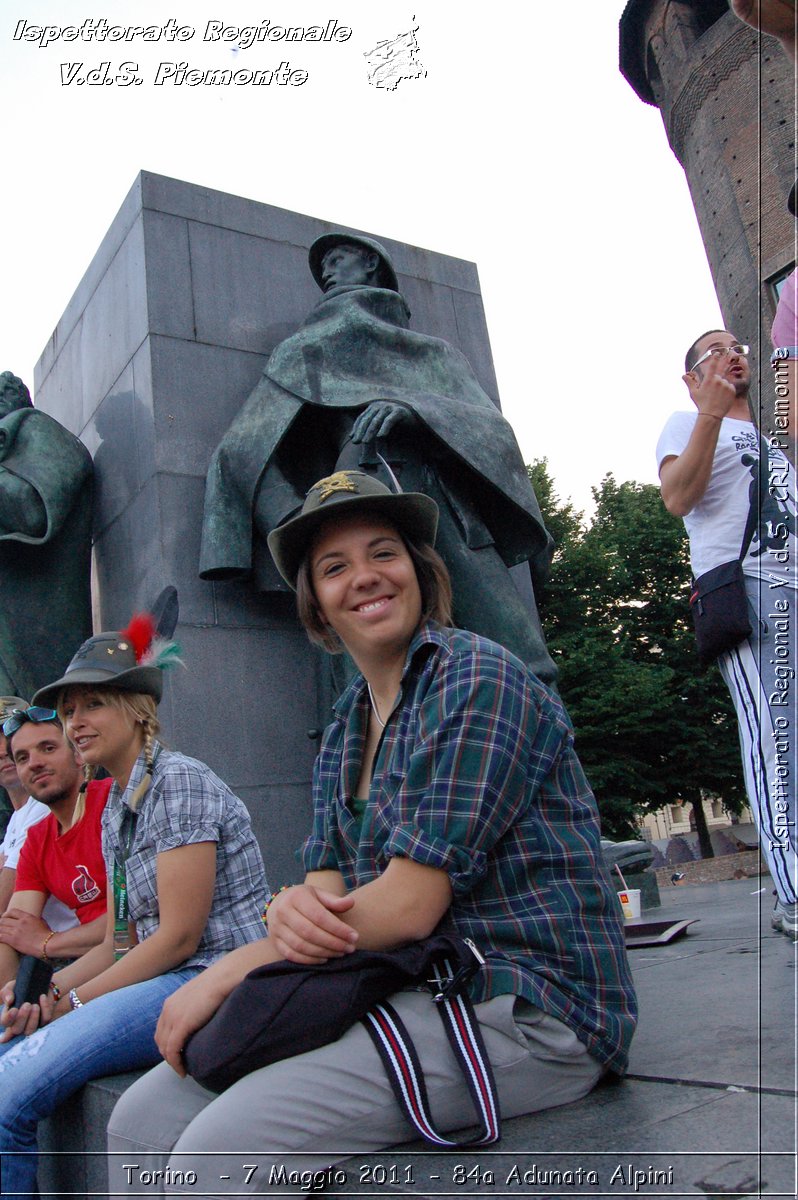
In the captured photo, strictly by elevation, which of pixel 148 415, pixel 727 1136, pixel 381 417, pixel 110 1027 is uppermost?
pixel 148 415

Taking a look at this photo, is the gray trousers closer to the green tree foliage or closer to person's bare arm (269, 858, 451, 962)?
person's bare arm (269, 858, 451, 962)

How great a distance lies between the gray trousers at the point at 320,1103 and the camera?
1492 mm

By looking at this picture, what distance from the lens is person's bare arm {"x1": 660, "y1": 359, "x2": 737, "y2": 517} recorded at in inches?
110

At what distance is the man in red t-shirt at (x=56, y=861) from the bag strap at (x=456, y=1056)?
164 centimetres

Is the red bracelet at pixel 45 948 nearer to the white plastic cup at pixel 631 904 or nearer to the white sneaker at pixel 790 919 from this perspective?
the white sneaker at pixel 790 919

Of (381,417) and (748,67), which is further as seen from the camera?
(748,67)

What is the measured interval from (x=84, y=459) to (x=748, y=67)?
24798 mm

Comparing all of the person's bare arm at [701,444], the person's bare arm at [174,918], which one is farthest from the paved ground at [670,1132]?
the person's bare arm at [701,444]

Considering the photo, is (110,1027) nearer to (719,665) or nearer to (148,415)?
(719,665)

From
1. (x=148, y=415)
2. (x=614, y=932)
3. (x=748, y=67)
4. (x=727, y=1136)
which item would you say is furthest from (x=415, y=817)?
(x=748, y=67)

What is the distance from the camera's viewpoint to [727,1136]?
4.80 ft

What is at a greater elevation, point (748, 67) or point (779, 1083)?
point (748, 67)

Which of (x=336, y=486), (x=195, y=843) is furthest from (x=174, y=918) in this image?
(x=336, y=486)

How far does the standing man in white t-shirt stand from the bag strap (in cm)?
122
